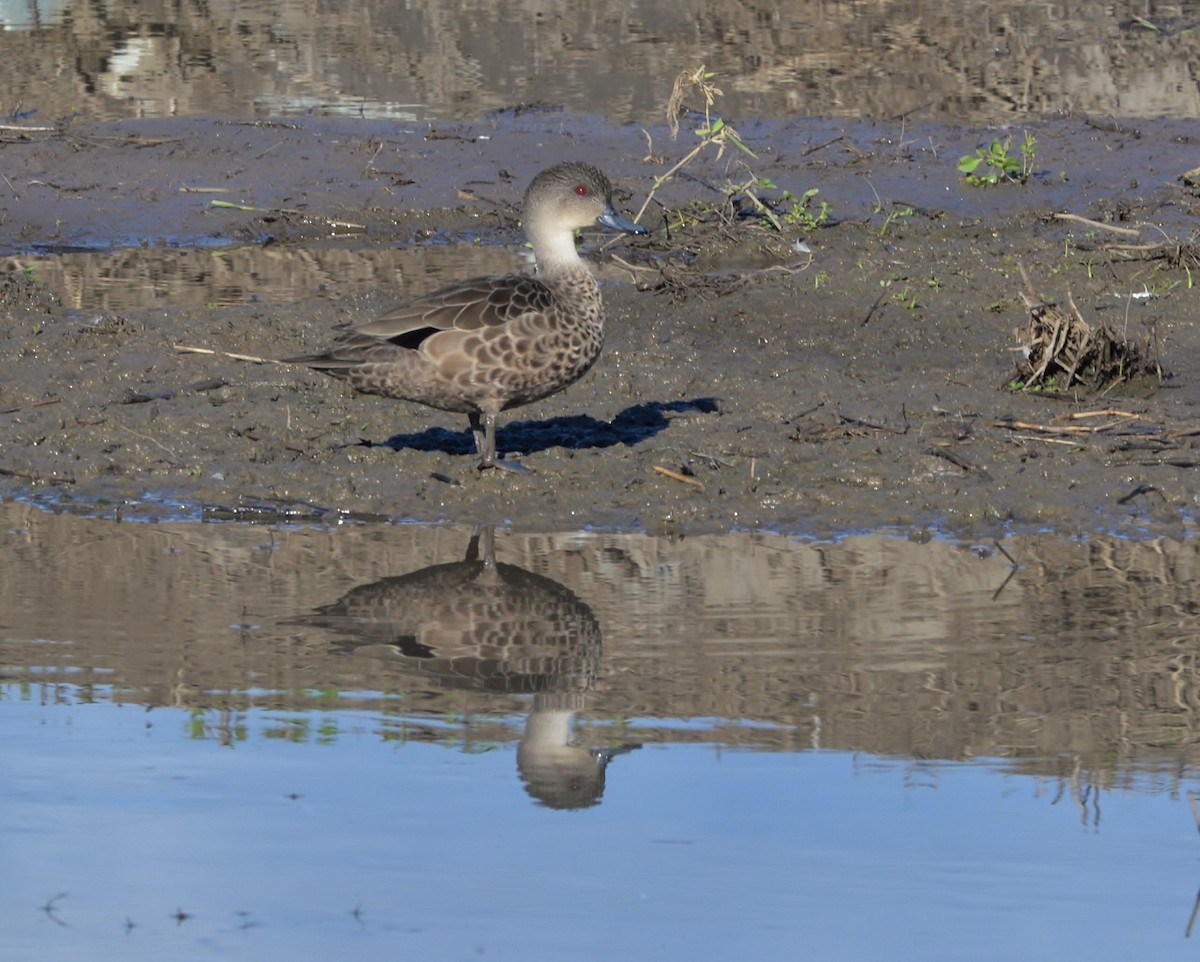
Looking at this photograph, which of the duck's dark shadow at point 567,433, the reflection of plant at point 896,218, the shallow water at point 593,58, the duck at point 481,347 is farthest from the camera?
the shallow water at point 593,58

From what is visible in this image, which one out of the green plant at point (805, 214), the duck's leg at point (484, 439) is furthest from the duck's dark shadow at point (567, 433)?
the green plant at point (805, 214)

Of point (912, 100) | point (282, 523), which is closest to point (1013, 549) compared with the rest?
point (282, 523)

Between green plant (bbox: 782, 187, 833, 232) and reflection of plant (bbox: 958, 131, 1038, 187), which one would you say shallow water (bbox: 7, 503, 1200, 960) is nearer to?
green plant (bbox: 782, 187, 833, 232)

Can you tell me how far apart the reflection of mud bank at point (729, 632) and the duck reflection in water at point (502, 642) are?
2.8 inches

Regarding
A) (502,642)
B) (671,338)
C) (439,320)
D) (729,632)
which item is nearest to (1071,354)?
(671,338)

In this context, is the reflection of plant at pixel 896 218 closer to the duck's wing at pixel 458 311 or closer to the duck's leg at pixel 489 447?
→ the duck's leg at pixel 489 447

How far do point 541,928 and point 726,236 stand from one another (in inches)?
305

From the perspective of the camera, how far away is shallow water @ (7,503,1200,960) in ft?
13.9

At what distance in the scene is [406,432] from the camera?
8508 mm

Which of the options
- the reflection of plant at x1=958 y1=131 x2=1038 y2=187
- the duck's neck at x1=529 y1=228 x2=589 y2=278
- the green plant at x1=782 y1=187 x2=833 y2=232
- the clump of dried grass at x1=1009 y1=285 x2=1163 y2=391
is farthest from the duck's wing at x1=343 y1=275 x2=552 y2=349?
the reflection of plant at x1=958 y1=131 x2=1038 y2=187

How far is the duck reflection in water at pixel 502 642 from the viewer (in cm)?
508

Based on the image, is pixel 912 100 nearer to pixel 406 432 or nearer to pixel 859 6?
pixel 859 6

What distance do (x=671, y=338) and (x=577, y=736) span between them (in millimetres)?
4793

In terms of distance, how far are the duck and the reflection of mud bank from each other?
0.59 meters
